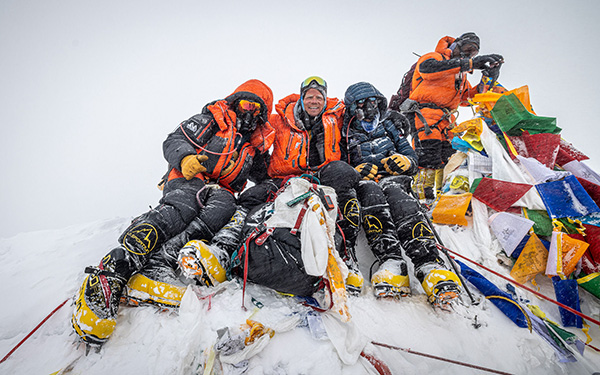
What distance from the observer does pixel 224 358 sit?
3.66 ft

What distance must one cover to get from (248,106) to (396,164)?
5.66ft

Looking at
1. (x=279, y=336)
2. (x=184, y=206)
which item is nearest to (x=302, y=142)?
(x=184, y=206)

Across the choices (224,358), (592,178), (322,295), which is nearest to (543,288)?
(592,178)

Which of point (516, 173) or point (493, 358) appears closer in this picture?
point (493, 358)

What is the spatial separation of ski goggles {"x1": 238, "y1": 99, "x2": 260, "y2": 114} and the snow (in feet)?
5.79

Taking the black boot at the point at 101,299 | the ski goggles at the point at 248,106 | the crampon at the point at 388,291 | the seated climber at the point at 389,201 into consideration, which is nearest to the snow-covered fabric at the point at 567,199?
the seated climber at the point at 389,201

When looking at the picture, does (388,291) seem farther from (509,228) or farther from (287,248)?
(509,228)

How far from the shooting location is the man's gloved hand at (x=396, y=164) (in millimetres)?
2439

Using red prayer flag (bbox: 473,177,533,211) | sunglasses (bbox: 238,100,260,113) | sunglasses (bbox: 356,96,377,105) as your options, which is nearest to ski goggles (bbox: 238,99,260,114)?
sunglasses (bbox: 238,100,260,113)

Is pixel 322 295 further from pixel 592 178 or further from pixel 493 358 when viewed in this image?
pixel 592 178

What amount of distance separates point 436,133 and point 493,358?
3.25m

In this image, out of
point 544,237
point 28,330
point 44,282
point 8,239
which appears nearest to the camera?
point 28,330

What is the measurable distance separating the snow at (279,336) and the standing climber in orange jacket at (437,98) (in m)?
2.34

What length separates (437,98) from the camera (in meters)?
3.62
